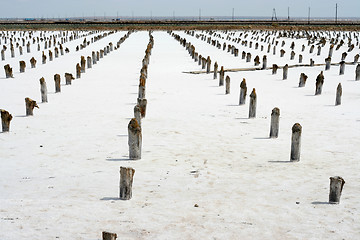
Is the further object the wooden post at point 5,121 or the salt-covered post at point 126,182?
the wooden post at point 5,121

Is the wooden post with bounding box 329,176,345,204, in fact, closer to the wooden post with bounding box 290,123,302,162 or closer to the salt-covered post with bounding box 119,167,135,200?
the wooden post with bounding box 290,123,302,162

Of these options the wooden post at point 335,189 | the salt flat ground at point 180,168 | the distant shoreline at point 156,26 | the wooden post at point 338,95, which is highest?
the distant shoreline at point 156,26

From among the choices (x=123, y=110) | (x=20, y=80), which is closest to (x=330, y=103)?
(x=123, y=110)

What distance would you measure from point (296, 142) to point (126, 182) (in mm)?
4359

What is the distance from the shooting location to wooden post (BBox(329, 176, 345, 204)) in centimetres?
774

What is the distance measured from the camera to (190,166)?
403 inches

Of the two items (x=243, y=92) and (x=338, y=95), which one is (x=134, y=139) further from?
(x=338, y=95)

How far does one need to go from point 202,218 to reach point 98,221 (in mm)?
1666

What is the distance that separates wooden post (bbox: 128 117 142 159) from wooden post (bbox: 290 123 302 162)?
351 centimetres

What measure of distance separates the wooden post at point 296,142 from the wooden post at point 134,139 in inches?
138

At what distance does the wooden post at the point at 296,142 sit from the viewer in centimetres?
1027

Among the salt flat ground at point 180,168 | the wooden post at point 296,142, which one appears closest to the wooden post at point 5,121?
the salt flat ground at point 180,168

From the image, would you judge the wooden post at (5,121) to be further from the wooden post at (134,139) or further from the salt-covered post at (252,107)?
the salt-covered post at (252,107)

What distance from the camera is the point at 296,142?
34.0 feet
